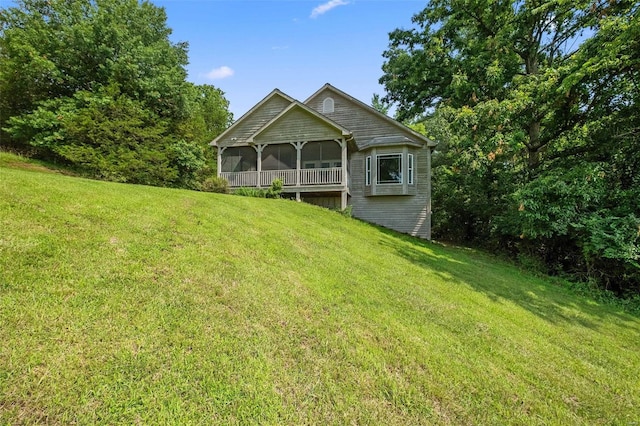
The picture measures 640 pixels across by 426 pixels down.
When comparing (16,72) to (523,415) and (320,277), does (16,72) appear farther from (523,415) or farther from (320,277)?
(523,415)

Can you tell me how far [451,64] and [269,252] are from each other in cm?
1497

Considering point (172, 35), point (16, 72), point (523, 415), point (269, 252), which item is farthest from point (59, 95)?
point (523, 415)

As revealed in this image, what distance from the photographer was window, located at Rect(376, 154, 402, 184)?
15883mm

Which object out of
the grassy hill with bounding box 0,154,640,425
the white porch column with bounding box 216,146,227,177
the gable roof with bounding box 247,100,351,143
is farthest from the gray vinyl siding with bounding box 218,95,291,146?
the grassy hill with bounding box 0,154,640,425

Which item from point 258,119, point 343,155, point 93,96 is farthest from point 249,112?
point 93,96

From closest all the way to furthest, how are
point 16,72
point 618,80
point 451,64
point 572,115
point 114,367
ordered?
point 114,367
point 618,80
point 572,115
point 451,64
point 16,72

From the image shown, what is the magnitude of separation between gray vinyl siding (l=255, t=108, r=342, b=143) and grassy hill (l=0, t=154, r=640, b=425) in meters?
10.3

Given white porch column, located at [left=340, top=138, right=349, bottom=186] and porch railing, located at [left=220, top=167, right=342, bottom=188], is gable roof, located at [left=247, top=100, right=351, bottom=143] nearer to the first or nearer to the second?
white porch column, located at [left=340, top=138, right=349, bottom=186]

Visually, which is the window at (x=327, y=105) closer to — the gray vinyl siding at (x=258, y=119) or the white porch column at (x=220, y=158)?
the gray vinyl siding at (x=258, y=119)

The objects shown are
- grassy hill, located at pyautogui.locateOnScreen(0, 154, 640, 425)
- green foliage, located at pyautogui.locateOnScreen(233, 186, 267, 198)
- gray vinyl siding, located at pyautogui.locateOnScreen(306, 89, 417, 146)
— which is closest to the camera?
grassy hill, located at pyautogui.locateOnScreen(0, 154, 640, 425)

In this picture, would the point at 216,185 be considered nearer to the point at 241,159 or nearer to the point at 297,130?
the point at 241,159

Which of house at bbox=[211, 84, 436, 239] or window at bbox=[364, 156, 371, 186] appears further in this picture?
window at bbox=[364, 156, 371, 186]

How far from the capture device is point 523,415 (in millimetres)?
3006

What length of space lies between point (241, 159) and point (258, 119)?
258 cm
